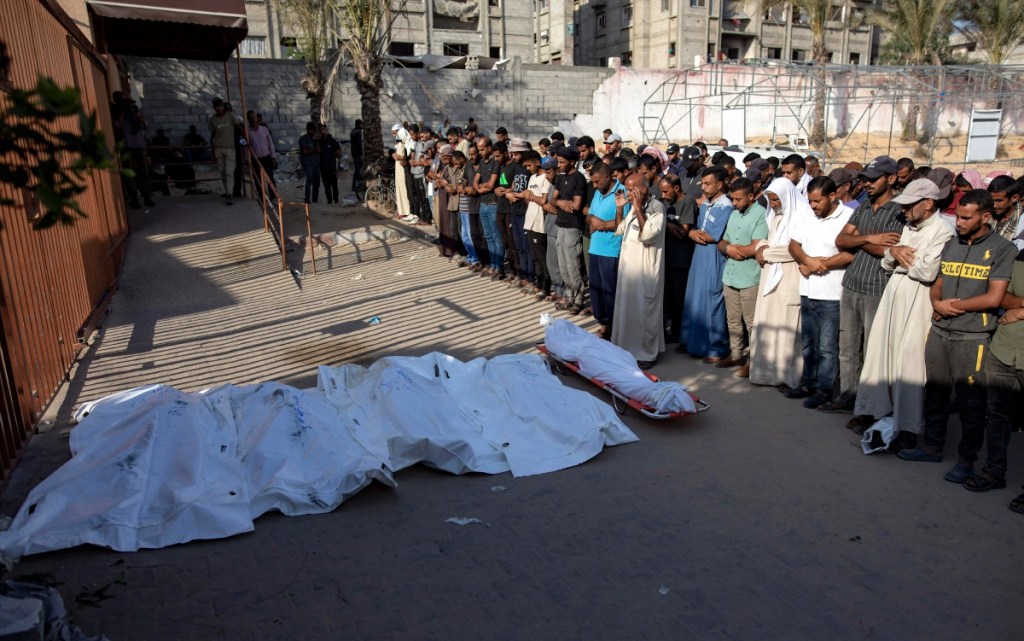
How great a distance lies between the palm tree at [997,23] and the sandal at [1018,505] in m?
32.6

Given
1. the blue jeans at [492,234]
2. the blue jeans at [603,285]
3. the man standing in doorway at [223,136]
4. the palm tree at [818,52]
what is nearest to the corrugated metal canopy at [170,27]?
the man standing in doorway at [223,136]

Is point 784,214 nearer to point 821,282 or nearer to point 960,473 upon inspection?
point 821,282

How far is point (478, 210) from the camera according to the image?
34.7 feet

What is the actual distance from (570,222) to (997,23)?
31078 mm

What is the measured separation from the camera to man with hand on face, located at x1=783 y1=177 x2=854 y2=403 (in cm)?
566

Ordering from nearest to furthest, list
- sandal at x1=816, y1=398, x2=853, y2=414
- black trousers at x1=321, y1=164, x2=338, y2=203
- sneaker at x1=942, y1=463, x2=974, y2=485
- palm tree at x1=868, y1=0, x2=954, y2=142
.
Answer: sneaker at x1=942, y1=463, x2=974, y2=485 < sandal at x1=816, y1=398, x2=853, y2=414 < black trousers at x1=321, y1=164, x2=338, y2=203 < palm tree at x1=868, y1=0, x2=954, y2=142

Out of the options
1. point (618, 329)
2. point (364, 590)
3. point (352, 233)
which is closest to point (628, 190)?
point (618, 329)

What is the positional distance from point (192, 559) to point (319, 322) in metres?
4.99

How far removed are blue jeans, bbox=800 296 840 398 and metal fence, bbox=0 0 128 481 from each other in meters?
5.25

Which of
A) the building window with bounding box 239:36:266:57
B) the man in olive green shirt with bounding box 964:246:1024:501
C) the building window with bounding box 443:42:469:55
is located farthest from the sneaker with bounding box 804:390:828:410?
the building window with bounding box 443:42:469:55

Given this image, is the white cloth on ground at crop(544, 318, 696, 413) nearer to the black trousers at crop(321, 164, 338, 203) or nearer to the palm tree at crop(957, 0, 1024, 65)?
the black trousers at crop(321, 164, 338, 203)

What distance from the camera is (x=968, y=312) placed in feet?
14.6

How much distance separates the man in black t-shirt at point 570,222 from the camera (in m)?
8.16

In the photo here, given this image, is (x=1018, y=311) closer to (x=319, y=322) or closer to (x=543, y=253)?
(x=543, y=253)
